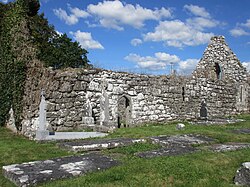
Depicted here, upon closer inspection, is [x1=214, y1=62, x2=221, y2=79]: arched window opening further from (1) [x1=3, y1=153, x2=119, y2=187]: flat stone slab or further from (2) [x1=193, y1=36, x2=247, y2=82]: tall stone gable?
(1) [x1=3, y1=153, x2=119, y2=187]: flat stone slab

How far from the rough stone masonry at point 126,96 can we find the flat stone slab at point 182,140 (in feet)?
10.4

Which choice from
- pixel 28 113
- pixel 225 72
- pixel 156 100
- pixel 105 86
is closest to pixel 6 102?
pixel 28 113

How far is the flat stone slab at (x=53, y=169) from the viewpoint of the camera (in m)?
4.80

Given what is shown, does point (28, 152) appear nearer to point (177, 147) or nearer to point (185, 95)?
point (177, 147)

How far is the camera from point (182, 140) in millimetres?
8609

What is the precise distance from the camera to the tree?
30781mm

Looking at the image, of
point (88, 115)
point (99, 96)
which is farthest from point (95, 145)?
point (99, 96)

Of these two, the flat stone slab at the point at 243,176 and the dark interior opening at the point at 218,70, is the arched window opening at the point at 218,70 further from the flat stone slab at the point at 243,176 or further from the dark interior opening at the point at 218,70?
the flat stone slab at the point at 243,176

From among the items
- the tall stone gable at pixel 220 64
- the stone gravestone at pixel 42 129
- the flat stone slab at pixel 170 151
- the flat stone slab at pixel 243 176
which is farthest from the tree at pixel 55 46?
the flat stone slab at pixel 243 176

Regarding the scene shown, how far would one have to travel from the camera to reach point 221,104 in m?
18.5

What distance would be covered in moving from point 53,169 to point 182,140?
180 inches

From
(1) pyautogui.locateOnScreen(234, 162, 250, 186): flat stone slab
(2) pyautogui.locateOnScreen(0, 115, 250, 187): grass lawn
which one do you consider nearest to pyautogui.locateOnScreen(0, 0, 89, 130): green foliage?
(2) pyautogui.locateOnScreen(0, 115, 250, 187): grass lawn

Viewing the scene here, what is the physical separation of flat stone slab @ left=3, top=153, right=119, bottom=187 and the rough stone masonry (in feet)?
16.3

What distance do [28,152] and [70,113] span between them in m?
4.49
